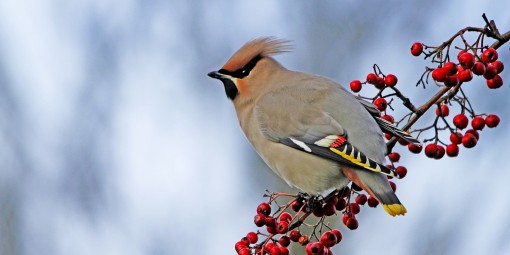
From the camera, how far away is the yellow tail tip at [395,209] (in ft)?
10.1

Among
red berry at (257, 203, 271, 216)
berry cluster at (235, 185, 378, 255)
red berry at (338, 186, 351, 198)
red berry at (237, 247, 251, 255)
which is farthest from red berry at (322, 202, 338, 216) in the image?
red berry at (237, 247, 251, 255)

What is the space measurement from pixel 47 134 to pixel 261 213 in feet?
10.6

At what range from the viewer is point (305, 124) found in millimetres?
3631

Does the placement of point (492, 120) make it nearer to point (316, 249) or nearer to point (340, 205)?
point (340, 205)

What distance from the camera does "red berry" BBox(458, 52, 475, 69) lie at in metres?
2.85

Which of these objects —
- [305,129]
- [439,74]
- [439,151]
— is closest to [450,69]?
[439,74]

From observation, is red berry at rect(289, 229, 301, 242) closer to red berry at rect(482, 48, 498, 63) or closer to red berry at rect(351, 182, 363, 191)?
red berry at rect(351, 182, 363, 191)

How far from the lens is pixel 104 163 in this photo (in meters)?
6.09

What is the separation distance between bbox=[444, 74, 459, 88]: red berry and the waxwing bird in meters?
0.27

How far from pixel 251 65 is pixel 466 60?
1.19 metres

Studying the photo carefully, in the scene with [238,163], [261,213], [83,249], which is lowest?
[83,249]

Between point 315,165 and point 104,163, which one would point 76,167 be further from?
point 315,165

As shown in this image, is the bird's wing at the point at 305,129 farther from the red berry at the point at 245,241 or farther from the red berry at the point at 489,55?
the red berry at the point at 489,55

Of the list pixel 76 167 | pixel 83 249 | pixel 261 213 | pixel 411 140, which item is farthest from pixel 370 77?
pixel 76 167
